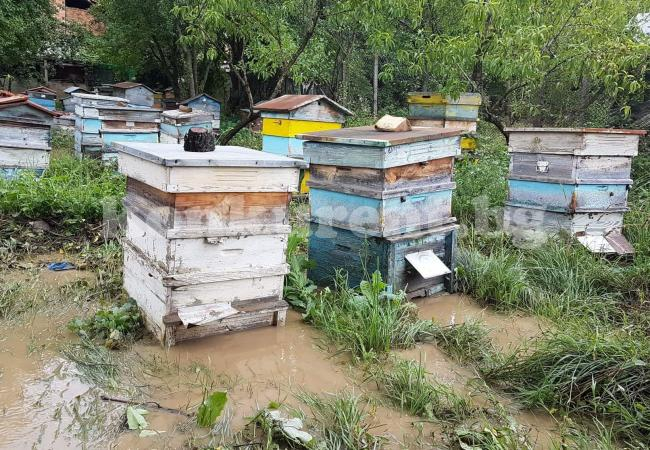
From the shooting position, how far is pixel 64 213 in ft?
17.4

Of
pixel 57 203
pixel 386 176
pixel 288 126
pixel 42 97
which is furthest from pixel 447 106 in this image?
pixel 42 97

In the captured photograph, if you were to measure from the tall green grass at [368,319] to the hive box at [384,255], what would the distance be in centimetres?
14

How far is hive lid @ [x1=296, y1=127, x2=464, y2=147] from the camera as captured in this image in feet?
12.2

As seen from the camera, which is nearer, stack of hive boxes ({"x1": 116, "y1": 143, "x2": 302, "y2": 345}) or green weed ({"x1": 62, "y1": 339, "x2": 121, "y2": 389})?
green weed ({"x1": 62, "y1": 339, "x2": 121, "y2": 389})

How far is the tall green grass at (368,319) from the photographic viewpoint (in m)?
3.24

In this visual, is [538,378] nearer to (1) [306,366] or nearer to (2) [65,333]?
(1) [306,366]

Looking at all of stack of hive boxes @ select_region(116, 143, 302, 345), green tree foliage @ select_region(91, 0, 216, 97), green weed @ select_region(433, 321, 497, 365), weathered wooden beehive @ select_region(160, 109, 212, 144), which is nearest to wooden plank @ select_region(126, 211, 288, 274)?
stack of hive boxes @ select_region(116, 143, 302, 345)

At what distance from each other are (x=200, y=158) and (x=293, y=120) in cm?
391

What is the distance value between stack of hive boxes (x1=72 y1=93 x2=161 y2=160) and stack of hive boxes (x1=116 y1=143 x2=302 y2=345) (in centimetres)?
525

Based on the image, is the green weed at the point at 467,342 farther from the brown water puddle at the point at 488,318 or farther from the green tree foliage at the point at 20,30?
the green tree foliage at the point at 20,30

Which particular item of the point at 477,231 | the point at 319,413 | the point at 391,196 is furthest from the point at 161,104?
the point at 319,413

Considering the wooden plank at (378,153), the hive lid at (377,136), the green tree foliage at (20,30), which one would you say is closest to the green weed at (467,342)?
the wooden plank at (378,153)

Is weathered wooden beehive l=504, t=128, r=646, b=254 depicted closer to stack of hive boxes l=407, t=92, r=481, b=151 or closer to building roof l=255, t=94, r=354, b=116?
building roof l=255, t=94, r=354, b=116

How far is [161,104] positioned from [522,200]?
564 inches
